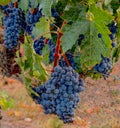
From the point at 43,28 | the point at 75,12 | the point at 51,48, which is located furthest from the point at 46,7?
the point at 51,48

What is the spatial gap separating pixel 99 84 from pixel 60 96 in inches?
163

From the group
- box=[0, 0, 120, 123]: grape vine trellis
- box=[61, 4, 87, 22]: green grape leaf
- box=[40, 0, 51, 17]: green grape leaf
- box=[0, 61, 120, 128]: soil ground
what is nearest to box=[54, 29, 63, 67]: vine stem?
box=[0, 0, 120, 123]: grape vine trellis

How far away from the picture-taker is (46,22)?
1.67 metres

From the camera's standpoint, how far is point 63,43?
151 centimetres

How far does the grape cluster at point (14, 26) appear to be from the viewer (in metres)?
1.97

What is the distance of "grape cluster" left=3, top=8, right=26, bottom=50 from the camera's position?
1967 mm

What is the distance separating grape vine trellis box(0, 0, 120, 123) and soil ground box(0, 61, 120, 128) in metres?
2.26

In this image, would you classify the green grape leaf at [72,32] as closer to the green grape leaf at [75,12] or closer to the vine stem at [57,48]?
the green grape leaf at [75,12]

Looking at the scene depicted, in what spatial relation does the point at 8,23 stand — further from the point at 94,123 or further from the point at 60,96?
the point at 94,123

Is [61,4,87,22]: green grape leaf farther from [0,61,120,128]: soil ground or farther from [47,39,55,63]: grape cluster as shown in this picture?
[0,61,120,128]: soil ground

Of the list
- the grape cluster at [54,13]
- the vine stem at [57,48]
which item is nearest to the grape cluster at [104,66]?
the vine stem at [57,48]

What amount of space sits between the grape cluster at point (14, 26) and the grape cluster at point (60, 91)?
29 centimetres

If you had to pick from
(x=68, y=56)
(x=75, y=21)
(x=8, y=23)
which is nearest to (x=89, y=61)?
(x=75, y=21)

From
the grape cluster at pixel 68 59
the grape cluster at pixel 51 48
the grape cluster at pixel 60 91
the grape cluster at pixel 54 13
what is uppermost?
the grape cluster at pixel 54 13
